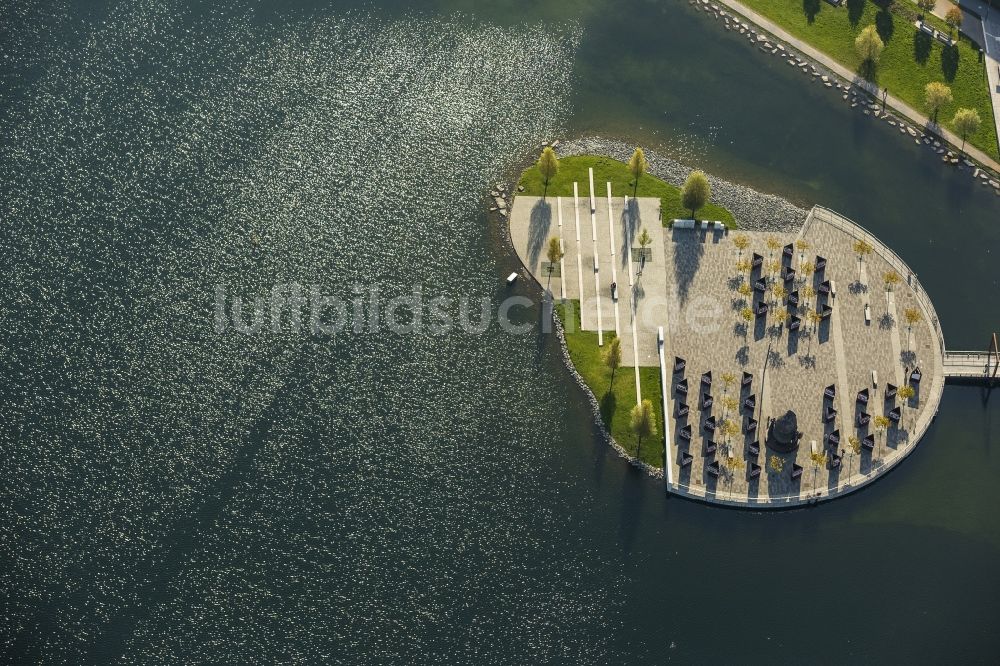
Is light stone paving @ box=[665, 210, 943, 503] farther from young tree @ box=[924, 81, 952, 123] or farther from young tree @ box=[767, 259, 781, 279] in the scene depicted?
young tree @ box=[924, 81, 952, 123]

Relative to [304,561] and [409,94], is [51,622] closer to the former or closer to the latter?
[304,561]

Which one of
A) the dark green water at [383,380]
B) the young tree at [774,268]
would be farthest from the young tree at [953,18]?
the young tree at [774,268]

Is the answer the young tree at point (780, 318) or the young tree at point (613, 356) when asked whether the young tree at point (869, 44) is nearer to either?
the young tree at point (780, 318)

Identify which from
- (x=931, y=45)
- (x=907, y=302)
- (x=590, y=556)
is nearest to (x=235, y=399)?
(x=590, y=556)

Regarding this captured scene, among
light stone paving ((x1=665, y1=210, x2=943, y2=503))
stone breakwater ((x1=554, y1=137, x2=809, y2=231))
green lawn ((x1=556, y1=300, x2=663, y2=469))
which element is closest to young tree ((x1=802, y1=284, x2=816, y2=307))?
light stone paving ((x1=665, y1=210, x2=943, y2=503))

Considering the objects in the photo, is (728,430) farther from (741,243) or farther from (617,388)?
(741,243)

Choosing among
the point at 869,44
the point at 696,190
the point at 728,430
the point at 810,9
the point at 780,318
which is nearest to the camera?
the point at 728,430

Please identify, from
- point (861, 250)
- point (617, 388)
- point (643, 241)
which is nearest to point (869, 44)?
point (861, 250)
